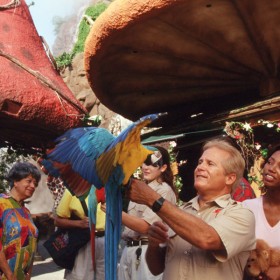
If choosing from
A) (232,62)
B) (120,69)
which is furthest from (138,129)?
(232,62)

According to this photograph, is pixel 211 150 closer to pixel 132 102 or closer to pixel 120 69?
pixel 120 69

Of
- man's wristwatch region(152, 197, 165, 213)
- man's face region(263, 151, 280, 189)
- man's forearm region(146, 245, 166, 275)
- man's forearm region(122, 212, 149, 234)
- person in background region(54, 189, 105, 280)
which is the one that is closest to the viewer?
man's wristwatch region(152, 197, 165, 213)

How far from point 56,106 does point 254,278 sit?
223 cm

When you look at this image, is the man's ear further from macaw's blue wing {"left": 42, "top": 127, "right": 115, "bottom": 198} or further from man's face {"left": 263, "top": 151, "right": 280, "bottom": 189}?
macaw's blue wing {"left": 42, "top": 127, "right": 115, "bottom": 198}

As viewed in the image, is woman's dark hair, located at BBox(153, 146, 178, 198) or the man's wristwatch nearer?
the man's wristwatch

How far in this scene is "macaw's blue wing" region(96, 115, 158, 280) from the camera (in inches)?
71.4

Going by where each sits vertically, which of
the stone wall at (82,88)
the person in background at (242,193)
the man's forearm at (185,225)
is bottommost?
the man's forearm at (185,225)

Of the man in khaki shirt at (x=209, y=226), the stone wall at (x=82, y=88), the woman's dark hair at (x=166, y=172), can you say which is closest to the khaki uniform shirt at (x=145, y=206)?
the woman's dark hair at (x=166, y=172)

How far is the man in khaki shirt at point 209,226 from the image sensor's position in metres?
2.09

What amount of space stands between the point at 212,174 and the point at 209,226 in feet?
1.08

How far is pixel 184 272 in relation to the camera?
90.8 inches

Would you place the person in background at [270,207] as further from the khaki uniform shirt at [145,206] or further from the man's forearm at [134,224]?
the khaki uniform shirt at [145,206]

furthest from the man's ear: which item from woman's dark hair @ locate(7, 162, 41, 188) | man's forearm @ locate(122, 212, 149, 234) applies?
woman's dark hair @ locate(7, 162, 41, 188)

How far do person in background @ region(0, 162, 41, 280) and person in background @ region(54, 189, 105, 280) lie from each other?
1.88 ft
